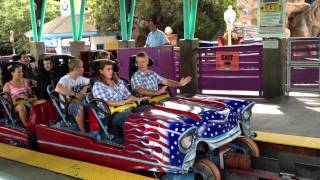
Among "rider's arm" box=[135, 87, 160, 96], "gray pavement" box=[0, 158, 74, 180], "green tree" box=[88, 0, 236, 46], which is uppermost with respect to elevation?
"green tree" box=[88, 0, 236, 46]

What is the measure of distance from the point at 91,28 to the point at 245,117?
84.3 feet

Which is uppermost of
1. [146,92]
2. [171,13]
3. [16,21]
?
[16,21]

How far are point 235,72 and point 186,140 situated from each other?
5851 mm

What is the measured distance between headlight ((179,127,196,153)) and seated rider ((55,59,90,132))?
1.88 m

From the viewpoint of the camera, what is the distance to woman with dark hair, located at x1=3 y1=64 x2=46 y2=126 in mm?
6195

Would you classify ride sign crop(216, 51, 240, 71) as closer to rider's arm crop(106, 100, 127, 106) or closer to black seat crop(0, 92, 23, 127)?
black seat crop(0, 92, 23, 127)

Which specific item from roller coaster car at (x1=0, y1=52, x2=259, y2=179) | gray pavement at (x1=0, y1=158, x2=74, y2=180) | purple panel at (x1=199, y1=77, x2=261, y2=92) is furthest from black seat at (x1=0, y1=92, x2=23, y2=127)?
purple panel at (x1=199, y1=77, x2=261, y2=92)

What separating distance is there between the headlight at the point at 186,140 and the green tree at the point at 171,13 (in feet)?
63.4

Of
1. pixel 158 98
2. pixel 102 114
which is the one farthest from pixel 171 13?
pixel 102 114

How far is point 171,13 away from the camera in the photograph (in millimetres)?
23359

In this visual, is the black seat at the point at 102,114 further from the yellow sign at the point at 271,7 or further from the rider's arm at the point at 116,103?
the yellow sign at the point at 271,7

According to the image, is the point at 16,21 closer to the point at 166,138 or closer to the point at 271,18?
the point at 271,18

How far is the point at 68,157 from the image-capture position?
205 inches

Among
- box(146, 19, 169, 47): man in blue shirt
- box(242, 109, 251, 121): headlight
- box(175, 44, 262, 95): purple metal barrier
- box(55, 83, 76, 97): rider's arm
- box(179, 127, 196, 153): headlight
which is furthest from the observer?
box(146, 19, 169, 47): man in blue shirt
